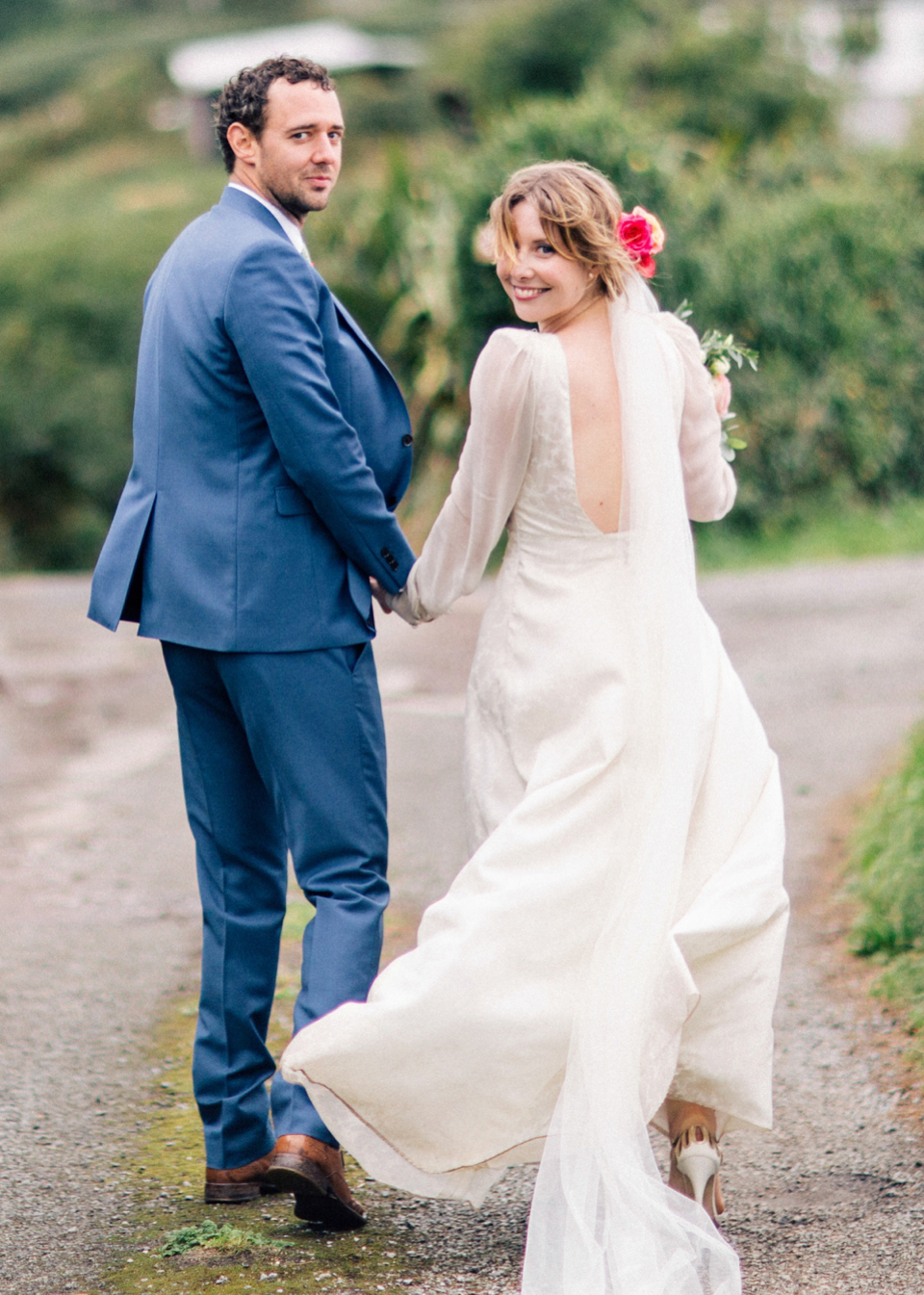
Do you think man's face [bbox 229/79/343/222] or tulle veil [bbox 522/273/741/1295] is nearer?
tulle veil [bbox 522/273/741/1295]

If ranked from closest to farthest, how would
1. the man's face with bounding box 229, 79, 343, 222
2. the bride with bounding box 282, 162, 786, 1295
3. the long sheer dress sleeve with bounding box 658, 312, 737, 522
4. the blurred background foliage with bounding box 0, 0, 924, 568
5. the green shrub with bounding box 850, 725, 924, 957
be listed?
the bride with bounding box 282, 162, 786, 1295, the man's face with bounding box 229, 79, 343, 222, the long sheer dress sleeve with bounding box 658, 312, 737, 522, the green shrub with bounding box 850, 725, 924, 957, the blurred background foliage with bounding box 0, 0, 924, 568

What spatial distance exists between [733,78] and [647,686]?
20497 millimetres

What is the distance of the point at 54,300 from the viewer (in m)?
20.6

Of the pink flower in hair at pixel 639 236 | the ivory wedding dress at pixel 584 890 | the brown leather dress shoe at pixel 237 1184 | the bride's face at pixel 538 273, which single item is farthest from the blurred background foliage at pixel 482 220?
the brown leather dress shoe at pixel 237 1184

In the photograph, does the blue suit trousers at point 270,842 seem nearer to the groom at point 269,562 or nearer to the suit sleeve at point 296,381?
the groom at point 269,562

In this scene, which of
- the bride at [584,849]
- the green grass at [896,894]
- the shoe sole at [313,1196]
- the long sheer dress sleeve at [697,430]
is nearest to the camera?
the bride at [584,849]

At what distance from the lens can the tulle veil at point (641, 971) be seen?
A: 2.67m

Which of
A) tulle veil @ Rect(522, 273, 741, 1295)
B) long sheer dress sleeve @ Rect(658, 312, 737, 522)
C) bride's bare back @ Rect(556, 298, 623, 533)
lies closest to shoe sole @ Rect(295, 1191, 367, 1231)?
tulle veil @ Rect(522, 273, 741, 1295)

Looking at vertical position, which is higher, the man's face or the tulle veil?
the man's face

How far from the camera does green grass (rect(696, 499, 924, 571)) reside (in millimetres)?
12047

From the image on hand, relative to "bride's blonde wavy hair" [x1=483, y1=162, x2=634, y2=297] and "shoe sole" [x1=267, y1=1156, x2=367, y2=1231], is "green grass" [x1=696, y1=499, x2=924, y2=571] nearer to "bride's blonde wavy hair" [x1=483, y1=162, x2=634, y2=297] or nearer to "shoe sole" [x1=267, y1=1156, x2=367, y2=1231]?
"bride's blonde wavy hair" [x1=483, y1=162, x2=634, y2=297]

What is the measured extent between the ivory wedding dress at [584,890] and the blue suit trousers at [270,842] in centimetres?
19

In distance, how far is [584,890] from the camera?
9.43 feet

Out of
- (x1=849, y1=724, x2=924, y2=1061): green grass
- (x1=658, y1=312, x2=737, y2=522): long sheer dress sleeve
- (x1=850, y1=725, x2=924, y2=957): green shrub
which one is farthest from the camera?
(x1=850, y1=725, x2=924, y2=957): green shrub
